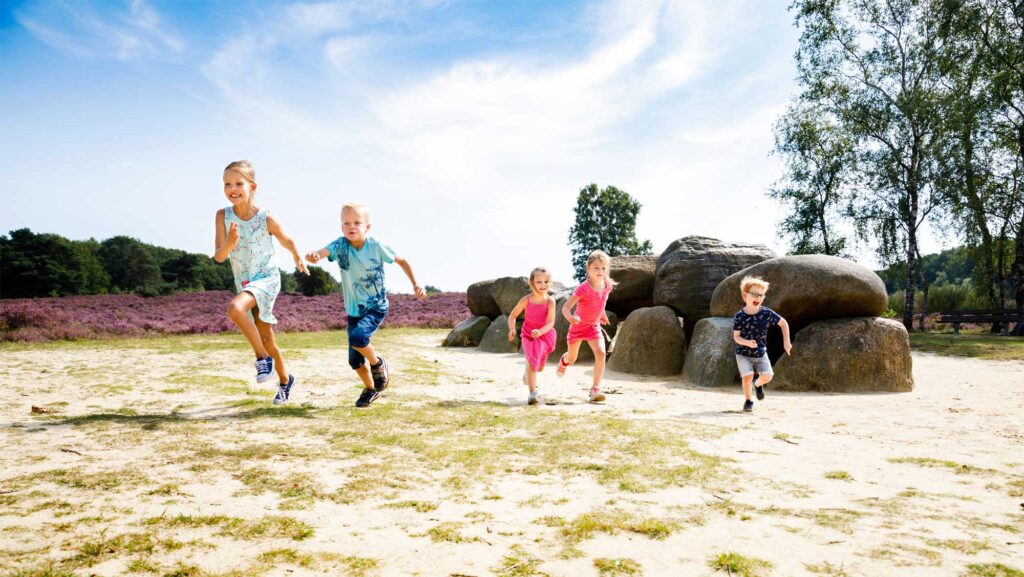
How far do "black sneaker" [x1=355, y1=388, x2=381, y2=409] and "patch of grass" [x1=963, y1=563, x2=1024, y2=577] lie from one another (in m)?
5.21

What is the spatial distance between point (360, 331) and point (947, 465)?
5120mm

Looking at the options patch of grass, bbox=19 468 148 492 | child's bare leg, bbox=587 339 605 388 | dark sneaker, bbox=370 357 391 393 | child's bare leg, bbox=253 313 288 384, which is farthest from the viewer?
child's bare leg, bbox=587 339 605 388

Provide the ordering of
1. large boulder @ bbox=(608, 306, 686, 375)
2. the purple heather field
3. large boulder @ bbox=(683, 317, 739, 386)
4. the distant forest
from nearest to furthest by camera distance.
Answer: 1. large boulder @ bbox=(683, 317, 739, 386)
2. large boulder @ bbox=(608, 306, 686, 375)
3. the purple heather field
4. the distant forest

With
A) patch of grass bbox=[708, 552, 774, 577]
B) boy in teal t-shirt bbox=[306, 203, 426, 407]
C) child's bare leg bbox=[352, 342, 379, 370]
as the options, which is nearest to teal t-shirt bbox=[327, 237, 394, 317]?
boy in teal t-shirt bbox=[306, 203, 426, 407]

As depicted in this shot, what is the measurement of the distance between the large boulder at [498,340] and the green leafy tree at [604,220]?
2873 centimetres

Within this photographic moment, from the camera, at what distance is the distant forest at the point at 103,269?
28.1 meters

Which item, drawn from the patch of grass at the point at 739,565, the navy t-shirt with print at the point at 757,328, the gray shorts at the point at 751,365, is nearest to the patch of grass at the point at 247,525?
the patch of grass at the point at 739,565

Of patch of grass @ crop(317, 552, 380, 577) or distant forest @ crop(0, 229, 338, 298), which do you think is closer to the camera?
patch of grass @ crop(317, 552, 380, 577)

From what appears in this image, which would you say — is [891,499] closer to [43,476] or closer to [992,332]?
[43,476]

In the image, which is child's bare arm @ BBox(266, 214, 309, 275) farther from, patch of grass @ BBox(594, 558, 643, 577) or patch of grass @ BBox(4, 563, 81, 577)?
patch of grass @ BBox(594, 558, 643, 577)

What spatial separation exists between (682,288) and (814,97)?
58.8 ft

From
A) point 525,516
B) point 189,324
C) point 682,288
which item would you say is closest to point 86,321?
point 189,324

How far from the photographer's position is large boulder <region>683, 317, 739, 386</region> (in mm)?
9742

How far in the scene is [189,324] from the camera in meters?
19.0
